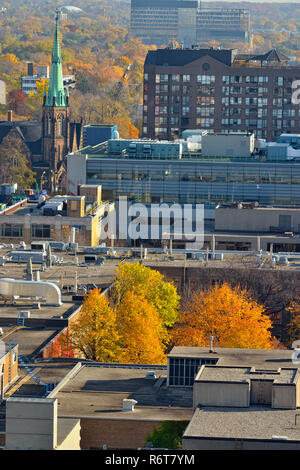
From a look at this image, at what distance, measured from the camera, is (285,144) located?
479 feet

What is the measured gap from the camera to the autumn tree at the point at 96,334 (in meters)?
83.9

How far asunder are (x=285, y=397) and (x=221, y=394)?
260cm

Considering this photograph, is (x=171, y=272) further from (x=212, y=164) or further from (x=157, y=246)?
(x=212, y=164)

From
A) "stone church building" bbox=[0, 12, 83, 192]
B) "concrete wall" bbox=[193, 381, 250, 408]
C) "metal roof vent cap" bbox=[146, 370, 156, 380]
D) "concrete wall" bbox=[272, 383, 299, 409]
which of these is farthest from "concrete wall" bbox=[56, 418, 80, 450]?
"stone church building" bbox=[0, 12, 83, 192]

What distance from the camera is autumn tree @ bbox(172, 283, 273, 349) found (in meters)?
90.4

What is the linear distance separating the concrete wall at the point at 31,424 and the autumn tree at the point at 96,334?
27520 millimetres

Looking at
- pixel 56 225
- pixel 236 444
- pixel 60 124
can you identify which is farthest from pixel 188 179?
pixel 236 444

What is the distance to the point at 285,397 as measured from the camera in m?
63.1

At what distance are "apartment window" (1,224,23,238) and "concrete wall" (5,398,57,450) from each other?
68715mm

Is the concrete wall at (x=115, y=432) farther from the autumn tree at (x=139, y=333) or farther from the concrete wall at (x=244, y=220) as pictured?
the concrete wall at (x=244, y=220)

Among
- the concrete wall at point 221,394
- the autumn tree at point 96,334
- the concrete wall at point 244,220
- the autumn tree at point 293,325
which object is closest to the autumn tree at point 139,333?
the autumn tree at point 96,334

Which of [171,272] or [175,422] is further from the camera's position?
[171,272]
